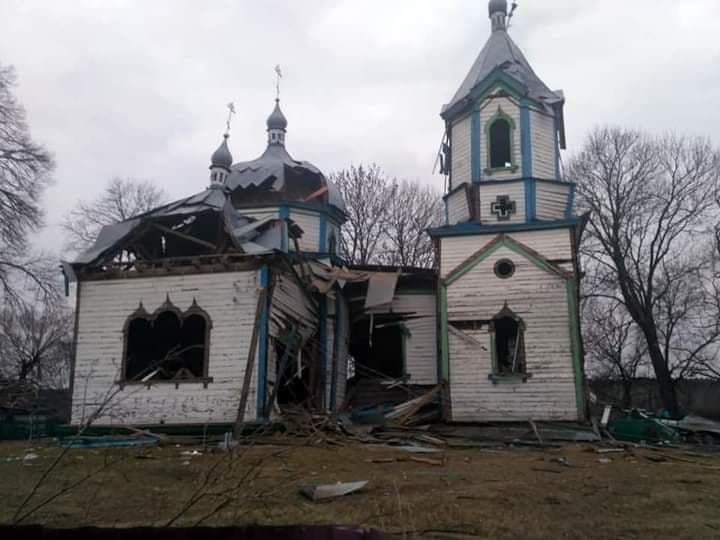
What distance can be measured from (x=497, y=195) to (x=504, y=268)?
2.34m

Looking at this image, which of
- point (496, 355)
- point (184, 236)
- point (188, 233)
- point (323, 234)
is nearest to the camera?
point (184, 236)

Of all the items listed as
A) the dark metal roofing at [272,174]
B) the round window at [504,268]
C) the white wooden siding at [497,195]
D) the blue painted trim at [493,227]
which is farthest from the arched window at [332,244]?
the round window at [504,268]

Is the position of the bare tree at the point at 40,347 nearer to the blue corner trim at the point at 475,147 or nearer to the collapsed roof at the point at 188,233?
the collapsed roof at the point at 188,233

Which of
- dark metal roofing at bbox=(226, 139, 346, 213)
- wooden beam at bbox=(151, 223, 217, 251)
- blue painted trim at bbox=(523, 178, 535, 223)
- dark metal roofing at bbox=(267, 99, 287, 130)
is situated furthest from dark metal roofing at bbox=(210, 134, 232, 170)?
blue painted trim at bbox=(523, 178, 535, 223)

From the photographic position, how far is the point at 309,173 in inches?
1003

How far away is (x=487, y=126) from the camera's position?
21.8 meters

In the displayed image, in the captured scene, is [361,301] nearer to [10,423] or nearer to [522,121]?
[522,121]

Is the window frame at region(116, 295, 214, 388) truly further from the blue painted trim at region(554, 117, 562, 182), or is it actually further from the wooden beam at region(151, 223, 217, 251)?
the blue painted trim at region(554, 117, 562, 182)

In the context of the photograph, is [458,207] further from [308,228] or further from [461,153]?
[308,228]

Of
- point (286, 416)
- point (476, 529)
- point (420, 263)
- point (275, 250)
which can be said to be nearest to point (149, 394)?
point (286, 416)

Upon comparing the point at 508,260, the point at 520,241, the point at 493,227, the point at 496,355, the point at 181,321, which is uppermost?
the point at 493,227

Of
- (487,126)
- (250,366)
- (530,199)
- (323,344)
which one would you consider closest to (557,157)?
(530,199)

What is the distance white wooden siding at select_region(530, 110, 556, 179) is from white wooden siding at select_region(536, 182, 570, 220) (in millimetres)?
414

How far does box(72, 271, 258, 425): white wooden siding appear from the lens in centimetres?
1683
